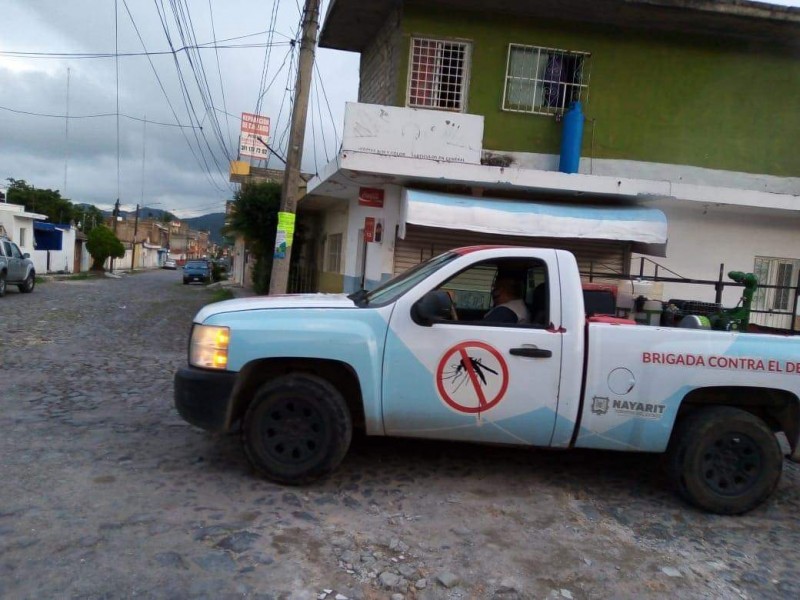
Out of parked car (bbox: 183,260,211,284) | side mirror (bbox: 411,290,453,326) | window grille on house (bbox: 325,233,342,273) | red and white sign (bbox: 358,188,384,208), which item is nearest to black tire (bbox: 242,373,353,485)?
side mirror (bbox: 411,290,453,326)

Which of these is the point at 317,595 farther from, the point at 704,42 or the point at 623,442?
the point at 704,42

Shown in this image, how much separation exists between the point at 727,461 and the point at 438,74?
8788 millimetres

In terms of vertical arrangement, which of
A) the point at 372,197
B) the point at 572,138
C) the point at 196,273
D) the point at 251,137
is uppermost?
the point at 251,137

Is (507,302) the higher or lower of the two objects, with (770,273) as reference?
lower

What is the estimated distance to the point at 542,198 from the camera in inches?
446

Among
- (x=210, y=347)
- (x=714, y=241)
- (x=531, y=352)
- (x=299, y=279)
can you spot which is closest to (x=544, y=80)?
(x=714, y=241)

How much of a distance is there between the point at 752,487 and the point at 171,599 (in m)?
3.83

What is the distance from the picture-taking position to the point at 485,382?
14.2 ft

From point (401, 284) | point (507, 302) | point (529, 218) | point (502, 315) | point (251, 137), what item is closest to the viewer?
point (502, 315)

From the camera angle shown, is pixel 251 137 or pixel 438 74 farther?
pixel 251 137

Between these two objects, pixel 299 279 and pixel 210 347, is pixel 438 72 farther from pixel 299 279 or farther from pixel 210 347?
pixel 299 279

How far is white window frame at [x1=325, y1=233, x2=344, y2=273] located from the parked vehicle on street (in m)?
9.79

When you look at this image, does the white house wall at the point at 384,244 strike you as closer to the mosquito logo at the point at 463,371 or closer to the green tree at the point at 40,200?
the mosquito logo at the point at 463,371

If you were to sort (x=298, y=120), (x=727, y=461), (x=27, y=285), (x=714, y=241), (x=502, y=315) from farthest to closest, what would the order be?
1. (x=27, y=285)
2. (x=714, y=241)
3. (x=298, y=120)
4. (x=502, y=315)
5. (x=727, y=461)
